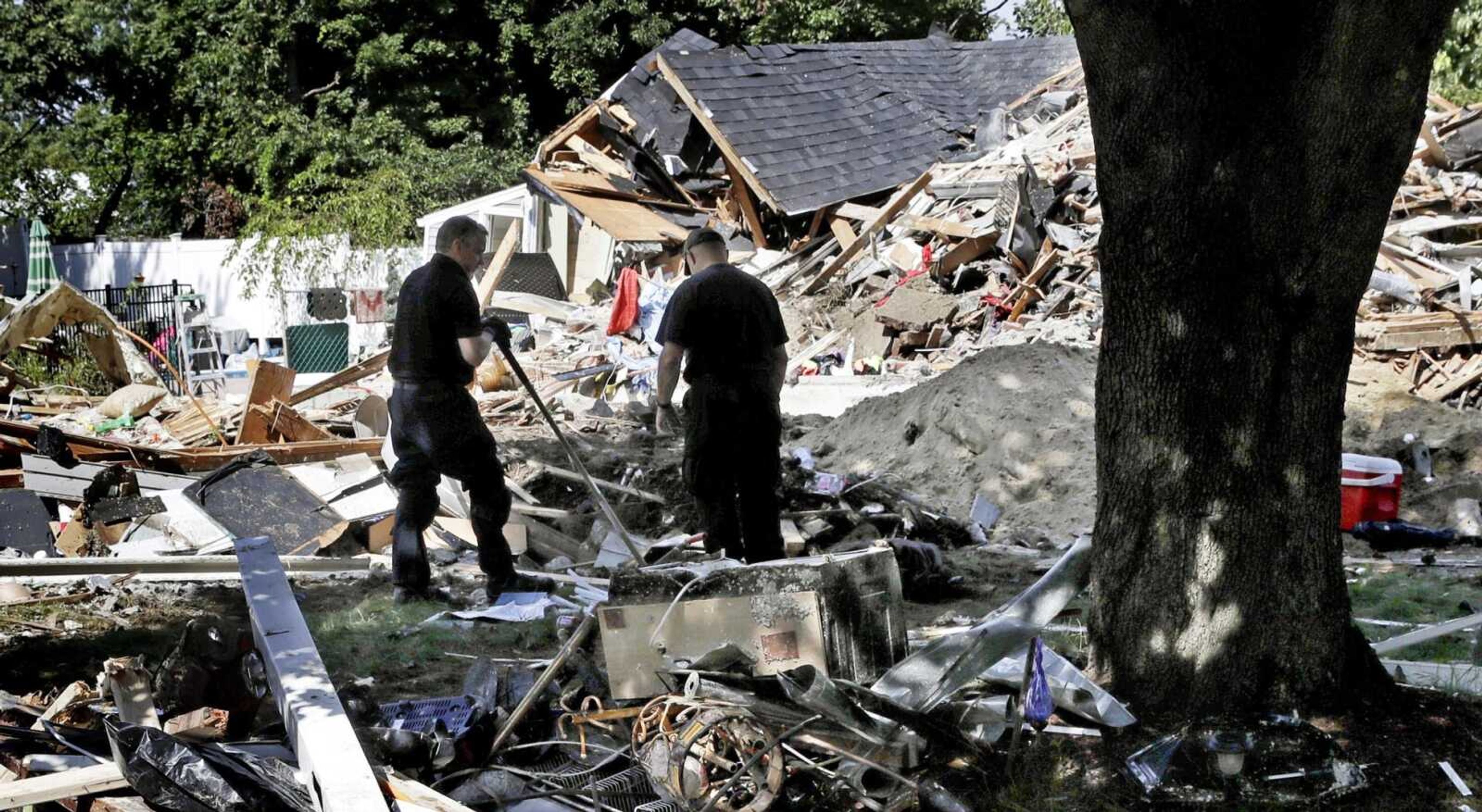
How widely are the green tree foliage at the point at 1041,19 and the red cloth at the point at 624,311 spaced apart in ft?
50.0

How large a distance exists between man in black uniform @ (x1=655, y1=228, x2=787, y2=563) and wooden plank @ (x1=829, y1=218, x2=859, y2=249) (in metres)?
11.2

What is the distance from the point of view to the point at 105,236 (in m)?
32.1

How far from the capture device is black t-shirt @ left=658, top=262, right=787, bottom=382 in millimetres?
6371

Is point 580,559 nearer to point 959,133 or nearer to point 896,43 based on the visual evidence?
point 959,133

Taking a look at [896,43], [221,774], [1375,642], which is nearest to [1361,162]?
[1375,642]

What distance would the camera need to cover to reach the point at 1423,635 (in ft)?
17.7

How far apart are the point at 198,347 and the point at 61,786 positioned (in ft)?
63.7

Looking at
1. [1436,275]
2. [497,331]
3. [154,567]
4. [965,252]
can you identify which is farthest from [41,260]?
[1436,275]

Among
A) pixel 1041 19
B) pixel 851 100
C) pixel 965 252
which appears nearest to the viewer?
pixel 965 252

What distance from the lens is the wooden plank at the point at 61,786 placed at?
384cm

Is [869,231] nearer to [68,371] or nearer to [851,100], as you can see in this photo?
[851,100]

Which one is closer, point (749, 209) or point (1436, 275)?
point (1436, 275)

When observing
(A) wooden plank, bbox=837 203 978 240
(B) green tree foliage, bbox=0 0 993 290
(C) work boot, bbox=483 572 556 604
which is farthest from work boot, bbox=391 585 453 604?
(B) green tree foliage, bbox=0 0 993 290

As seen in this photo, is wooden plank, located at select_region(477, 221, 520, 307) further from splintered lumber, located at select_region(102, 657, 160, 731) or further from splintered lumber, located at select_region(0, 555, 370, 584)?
splintered lumber, located at select_region(102, 657, 160, 731)
